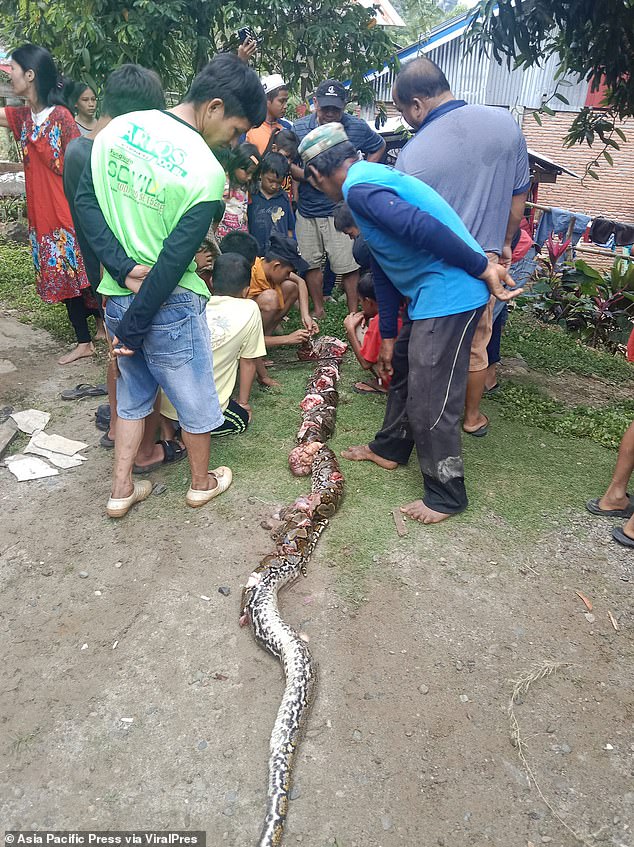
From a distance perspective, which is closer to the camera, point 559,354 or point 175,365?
point 175,365

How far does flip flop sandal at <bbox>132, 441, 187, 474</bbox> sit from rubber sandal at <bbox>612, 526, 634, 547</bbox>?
2.64 m

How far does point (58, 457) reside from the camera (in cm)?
421

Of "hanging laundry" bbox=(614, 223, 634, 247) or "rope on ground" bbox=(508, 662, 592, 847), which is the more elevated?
"rope on ground" bbox=(508, 662, 592, 847)

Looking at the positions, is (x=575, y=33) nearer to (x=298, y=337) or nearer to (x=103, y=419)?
(x=298, y=337)

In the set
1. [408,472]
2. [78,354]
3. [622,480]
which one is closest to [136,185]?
[408,472]

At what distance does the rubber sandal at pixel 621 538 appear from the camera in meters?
3.39

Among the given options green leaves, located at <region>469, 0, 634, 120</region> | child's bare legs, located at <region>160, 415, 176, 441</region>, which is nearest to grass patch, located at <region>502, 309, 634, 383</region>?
green leaves, located at <region>469, 0, 634, 120</region>

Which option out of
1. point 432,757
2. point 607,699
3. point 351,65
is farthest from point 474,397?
point 351,65

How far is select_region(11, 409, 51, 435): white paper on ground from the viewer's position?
14.8 feet

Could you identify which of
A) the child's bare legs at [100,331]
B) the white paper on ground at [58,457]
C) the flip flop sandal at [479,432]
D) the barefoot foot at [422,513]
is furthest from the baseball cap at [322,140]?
the child's bare legs at [100,331]

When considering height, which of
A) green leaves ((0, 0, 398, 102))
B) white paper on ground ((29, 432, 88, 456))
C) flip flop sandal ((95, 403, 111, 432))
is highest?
green leaves ((0, 0, 398, 102))

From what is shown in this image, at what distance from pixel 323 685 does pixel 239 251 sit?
10.6 ft

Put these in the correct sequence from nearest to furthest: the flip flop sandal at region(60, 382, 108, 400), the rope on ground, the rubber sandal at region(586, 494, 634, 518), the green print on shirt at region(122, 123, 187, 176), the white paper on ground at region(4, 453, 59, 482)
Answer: the rope on ground
the green print on shirt at region(122, 123, 187, 176)
the rubber sandal at region(586, 494, 634, 518)
the white paper on ground at region(4, 453, 59, 482)
the flip flop sandal at region(60, 382, 108, 400)

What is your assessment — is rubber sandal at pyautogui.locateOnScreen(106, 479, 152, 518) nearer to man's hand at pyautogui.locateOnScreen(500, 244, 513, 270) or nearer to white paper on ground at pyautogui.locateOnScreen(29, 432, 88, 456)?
white paper on ground at pyautogui.locateOnScreen(29, 432, 88, 456)
